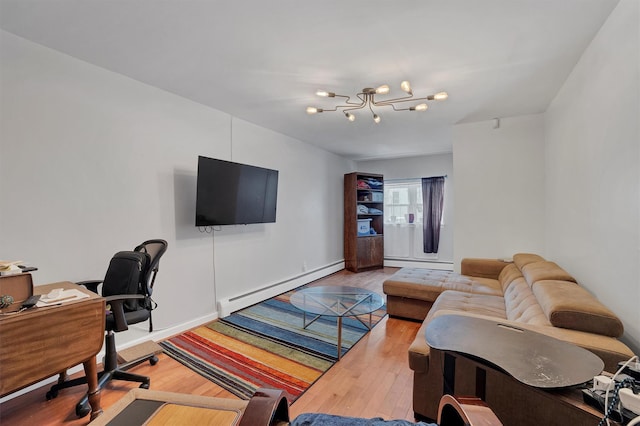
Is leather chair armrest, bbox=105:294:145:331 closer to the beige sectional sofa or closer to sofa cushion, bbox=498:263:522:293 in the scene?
the beige sectional sofa

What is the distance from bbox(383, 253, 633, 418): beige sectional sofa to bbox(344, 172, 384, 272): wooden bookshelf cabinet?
2109mm

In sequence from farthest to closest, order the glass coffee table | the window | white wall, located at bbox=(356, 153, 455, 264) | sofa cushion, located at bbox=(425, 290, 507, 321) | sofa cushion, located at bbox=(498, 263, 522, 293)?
the window → white wall, located at bbox=(356, 153, 455, 264) → sofa cushion, located at bbox=(498, 263, 522, 293) → the glass coffee table → sofa cushion, located at bbox=(425, 290, 507, 321)

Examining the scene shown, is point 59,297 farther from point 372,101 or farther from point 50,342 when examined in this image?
point 372,101

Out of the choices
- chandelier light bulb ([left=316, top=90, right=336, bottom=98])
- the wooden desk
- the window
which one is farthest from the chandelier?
the window

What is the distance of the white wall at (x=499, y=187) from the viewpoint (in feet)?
11.5

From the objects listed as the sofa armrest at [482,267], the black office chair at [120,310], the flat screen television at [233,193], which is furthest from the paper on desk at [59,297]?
the sofa armrest at [482,267]

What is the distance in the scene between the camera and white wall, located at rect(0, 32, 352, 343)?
76.8 inches

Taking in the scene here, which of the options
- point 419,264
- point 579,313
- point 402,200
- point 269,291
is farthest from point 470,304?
point 402,200

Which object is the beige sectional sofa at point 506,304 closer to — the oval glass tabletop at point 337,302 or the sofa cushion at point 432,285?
the sofa cushion at point 432,285

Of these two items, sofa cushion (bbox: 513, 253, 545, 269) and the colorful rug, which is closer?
the colorful rug

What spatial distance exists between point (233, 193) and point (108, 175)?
1.21 meters

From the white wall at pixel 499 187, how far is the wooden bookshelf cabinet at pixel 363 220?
231 centimetres

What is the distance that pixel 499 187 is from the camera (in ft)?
12.2

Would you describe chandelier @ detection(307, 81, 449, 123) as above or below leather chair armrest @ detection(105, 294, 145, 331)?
above
